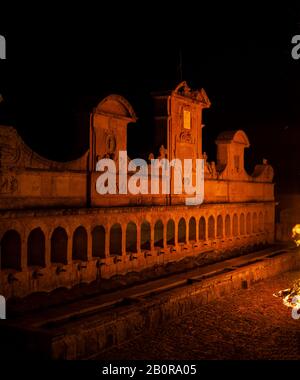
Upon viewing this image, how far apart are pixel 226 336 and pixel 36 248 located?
464cm

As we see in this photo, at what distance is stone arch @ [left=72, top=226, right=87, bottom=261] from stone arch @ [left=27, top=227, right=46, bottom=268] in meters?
1.13

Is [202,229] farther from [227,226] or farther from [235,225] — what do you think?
[235,225]

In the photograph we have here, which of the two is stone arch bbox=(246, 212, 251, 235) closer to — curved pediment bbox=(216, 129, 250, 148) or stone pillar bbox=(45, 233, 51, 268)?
curved pediment bbox=(216, 129, 250, 148)

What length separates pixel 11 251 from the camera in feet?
34.3

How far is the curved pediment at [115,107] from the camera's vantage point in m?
12.7

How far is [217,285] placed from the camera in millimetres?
13047

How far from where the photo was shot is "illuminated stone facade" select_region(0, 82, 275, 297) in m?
10.4

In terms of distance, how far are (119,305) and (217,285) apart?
3.36m

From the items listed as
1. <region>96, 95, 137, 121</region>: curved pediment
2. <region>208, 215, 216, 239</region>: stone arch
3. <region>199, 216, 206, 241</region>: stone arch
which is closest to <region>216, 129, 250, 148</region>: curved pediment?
<region>208, 215, 216, 239</region>: stone arch

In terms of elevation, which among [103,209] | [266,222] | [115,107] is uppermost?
[115,107]

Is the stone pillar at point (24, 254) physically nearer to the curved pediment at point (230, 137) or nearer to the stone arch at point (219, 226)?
the stone arch at point (219, 226)


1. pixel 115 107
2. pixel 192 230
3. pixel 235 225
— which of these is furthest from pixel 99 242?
pixel 235 225
